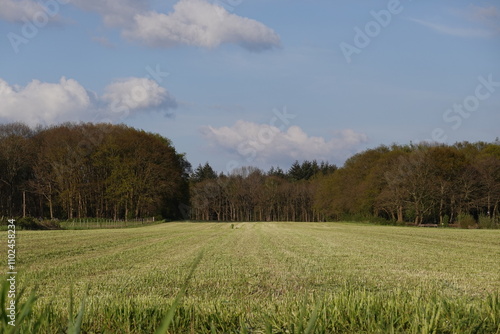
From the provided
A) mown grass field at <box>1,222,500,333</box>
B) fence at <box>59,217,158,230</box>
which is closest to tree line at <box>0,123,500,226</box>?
fence at <box>59,217,158,230</box>

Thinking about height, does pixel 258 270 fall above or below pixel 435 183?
below

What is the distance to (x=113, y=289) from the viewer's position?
954cm

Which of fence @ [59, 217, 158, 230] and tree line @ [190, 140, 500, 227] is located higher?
tree line @ [190, 140, 500, 227]

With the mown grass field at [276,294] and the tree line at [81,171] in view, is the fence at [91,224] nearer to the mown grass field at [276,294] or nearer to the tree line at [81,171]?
the tree line at [81,171]

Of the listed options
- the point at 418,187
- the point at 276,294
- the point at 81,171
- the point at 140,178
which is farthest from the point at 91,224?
the point at 276,294

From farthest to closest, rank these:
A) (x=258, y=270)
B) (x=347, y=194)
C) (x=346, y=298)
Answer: (x=347, y=194), (x=258, y=270), (x=346, y=298)

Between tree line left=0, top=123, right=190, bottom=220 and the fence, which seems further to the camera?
tree line left=0, top=123, right=190, bottom=220

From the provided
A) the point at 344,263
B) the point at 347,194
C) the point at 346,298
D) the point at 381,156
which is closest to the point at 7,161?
the point at 347,194

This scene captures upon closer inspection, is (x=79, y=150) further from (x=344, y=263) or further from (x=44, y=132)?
(x=344, y=263)

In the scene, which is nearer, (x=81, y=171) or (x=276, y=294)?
(x=276, y=294)

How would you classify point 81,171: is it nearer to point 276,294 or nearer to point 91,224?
point 91,224

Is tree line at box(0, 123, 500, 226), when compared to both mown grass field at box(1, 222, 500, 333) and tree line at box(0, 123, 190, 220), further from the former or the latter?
mown grass field at box(1, 222, 500, 333)

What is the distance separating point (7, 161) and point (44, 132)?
1060 cm

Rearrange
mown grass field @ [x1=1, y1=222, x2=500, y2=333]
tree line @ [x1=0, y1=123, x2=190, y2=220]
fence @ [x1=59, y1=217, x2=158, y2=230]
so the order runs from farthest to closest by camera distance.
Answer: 1. tree line @ [x1=0, y1=123, x2=190, y2=220]
2. fence @ [x1=59, y1=217, x2=158, y2=230]
3. mown grass field @ [x1=1, y1=222, x2=500, y2=333]
